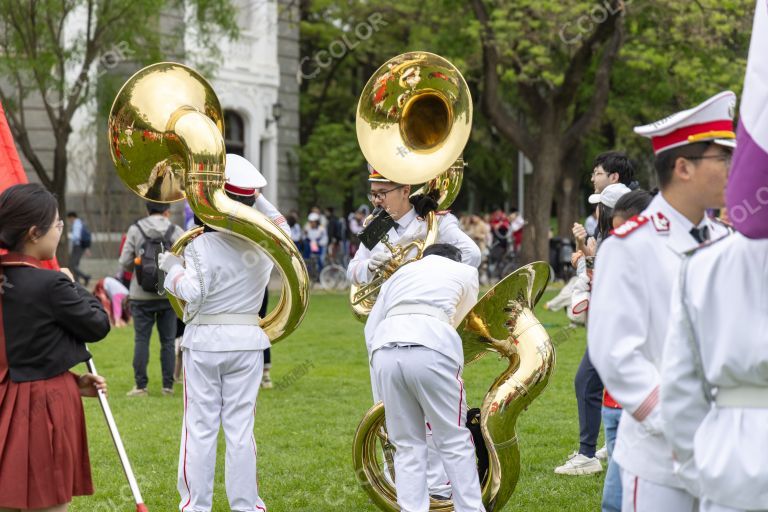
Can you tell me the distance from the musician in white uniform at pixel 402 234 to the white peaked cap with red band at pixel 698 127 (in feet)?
9.65

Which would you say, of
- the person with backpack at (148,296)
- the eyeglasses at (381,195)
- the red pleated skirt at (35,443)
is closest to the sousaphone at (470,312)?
→ the eyeglasses at (381,195)

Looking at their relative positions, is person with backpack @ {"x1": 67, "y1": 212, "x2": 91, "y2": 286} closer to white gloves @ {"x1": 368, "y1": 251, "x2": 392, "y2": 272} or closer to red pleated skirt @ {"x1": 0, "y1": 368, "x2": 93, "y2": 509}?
white gloves @ {"x1": 368, "y1": 251, "x2": 392, "y2": 272}

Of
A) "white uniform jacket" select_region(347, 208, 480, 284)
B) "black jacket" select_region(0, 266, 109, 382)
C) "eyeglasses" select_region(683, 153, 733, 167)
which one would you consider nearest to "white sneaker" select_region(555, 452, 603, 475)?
"white uniform jacket" select_region(347, 208, 480, 284)

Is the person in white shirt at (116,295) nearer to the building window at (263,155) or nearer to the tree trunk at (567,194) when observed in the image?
the building window at (263,155)

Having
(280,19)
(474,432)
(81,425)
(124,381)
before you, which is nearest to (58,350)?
(81,425)

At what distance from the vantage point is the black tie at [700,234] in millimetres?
3604

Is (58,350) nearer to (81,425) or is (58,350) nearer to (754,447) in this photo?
(81,425)

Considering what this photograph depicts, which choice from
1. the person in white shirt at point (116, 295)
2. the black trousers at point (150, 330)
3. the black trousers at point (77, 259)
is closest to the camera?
the black trousers at point (150, 330)

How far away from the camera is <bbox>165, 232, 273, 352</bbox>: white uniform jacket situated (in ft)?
19.6

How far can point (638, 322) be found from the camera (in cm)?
343

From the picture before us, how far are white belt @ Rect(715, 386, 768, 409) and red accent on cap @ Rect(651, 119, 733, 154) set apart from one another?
94 centimetres

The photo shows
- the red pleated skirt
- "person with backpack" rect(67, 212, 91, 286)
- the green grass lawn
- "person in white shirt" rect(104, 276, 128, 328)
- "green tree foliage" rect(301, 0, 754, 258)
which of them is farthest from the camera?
"person with backpack" rect(67, 212, 91, 286)

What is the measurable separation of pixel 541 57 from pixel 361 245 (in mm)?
14934

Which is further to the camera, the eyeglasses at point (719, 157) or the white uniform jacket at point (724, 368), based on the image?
the eyeglasses at point (719, 157)
